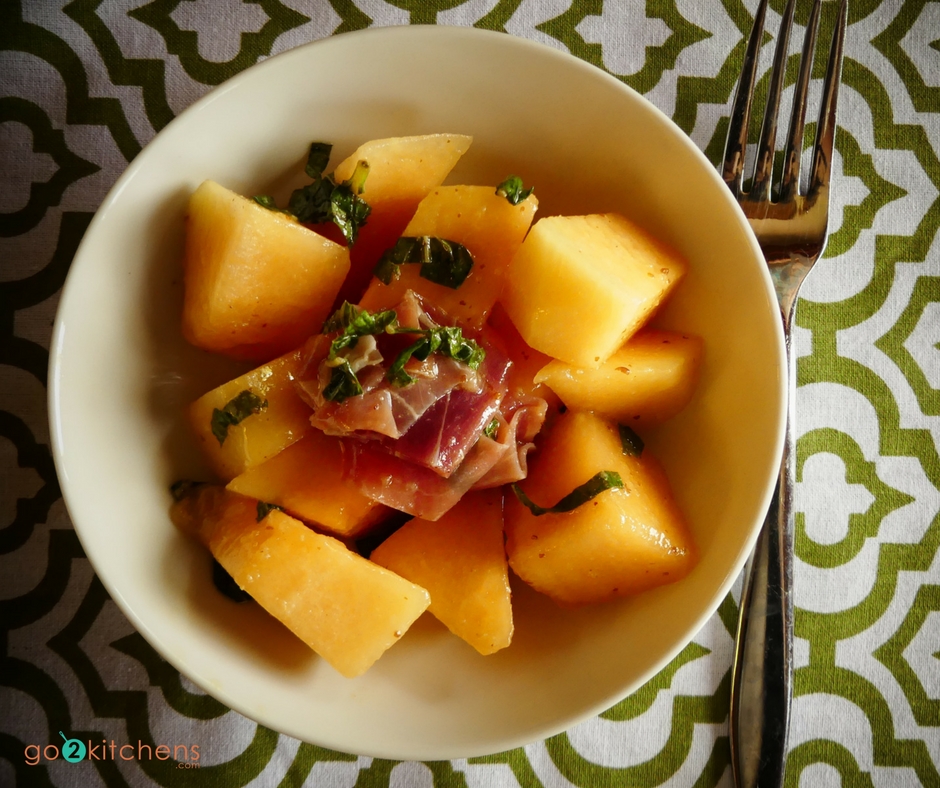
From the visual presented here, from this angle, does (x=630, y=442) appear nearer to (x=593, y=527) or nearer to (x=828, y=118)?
(x=593, y=527)

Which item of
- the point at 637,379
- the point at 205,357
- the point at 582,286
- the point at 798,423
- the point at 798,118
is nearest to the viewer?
the point at 582,286

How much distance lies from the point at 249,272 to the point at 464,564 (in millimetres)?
748

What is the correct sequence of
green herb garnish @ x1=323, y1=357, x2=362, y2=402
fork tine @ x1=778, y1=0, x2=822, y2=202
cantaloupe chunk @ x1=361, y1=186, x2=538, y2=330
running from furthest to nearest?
fork tine @ x1=778, y1=0, x2=822, y2=202, cantaloupe chunk @ x1=361, y1=186, x2=538, y2=330, green herb garnish @ x1=323, y1=357, x2=362, y2=402

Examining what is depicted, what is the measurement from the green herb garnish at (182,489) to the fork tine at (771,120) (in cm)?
154

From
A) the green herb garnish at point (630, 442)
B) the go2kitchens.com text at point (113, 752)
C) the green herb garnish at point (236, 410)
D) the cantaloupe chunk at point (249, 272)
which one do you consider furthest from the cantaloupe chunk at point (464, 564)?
the go2kitchens.com text at point (113, 752)

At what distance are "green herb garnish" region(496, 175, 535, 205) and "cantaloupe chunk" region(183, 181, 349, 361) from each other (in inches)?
13.8

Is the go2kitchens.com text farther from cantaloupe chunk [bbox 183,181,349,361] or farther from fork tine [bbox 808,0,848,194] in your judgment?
fork tine [bbox 808,0,848,194]

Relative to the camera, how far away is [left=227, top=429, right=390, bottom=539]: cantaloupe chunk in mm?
1447

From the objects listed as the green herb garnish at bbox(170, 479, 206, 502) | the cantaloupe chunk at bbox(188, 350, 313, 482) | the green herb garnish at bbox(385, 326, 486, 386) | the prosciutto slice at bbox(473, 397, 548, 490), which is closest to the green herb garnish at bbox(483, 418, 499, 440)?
the prosciutto slice at bbox(473, 397, 548, 490)

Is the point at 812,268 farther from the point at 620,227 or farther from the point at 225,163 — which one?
the point at 225,163

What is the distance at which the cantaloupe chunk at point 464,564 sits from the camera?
56.3 inches

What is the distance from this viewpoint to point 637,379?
146 cm

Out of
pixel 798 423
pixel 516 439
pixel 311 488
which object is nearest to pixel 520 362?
pixel 516 439

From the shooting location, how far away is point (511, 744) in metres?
1.38
